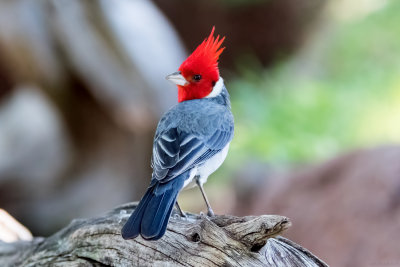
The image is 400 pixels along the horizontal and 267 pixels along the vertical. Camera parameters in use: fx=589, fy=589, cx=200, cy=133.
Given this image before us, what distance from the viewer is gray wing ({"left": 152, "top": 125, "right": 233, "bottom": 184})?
2.96 meters

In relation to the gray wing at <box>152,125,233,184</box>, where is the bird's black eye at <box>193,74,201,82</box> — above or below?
above

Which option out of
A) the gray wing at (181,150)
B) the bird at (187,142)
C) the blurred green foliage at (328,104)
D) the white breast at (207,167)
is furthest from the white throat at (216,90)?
the blurred green foliage at (328,104)

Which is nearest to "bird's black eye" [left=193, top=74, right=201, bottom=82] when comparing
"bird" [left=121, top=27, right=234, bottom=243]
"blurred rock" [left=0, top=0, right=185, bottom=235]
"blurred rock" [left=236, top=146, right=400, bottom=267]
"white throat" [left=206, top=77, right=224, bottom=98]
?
"bird" [left=121, top=27, right=234, bottom=243]

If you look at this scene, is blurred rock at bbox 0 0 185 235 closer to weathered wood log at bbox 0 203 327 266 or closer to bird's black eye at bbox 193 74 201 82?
bird's black eye at bbox 193 74 201 82

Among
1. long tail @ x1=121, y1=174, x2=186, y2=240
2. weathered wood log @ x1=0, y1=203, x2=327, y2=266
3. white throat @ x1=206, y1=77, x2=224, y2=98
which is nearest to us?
long tail @ x1=121, y1=174, x2=186, y2=240

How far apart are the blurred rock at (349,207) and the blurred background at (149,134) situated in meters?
0.01

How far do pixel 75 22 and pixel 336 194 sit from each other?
10.4 ft

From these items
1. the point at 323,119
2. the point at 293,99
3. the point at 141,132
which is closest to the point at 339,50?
the point at 293,99

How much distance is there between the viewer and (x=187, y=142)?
3164 millimetres

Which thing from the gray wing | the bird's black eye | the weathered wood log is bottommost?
the weathered wood log

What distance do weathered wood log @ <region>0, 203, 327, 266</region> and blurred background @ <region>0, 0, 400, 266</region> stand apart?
1730mm

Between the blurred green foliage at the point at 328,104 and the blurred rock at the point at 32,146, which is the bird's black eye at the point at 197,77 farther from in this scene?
the blurred rock at the point at 32,146

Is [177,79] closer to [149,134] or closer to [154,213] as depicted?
[154,213]

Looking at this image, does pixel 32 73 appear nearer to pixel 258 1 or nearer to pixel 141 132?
pixel 141 132
